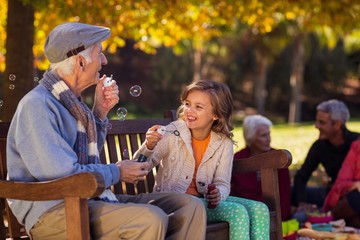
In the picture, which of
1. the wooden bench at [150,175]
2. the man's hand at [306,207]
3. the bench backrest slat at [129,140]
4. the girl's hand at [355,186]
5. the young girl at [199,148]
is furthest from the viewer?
the man's hand at [306,207]

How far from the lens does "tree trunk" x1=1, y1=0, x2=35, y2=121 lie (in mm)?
6934

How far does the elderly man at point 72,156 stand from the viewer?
11.4 ft

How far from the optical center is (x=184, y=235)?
3.78 m

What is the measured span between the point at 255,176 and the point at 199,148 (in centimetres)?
162

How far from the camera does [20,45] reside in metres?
7.09

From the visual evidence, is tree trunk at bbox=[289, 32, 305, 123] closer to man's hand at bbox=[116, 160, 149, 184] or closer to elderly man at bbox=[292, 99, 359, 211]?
elderly man at bbox=[292, 99, 359, 211]

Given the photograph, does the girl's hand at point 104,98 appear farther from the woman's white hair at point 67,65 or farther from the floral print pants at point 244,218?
the floral print pants at point 244,218

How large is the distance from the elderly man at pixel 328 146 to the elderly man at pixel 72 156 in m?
3.20

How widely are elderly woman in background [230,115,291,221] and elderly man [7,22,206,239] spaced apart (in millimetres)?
2233

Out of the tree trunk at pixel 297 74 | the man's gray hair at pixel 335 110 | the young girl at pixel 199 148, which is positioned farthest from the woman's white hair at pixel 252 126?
the tree trunk at pixel 297 74

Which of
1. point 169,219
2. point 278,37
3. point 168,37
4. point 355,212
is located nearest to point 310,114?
point 278,37

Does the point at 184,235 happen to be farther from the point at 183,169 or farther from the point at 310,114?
the point at 310,114

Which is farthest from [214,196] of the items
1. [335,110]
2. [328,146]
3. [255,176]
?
[328,146]

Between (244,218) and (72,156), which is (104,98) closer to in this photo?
(72,156)
